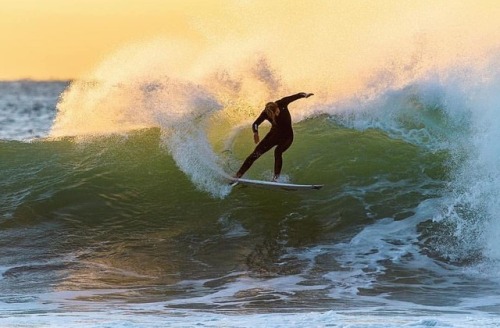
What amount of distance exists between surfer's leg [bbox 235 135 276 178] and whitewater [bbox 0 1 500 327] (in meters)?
0.57

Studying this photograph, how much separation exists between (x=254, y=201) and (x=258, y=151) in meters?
0.86

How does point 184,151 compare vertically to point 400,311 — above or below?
above

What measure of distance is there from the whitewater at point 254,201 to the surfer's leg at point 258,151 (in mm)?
567

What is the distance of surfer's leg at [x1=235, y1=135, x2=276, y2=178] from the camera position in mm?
12328

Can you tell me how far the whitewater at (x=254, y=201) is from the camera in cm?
910

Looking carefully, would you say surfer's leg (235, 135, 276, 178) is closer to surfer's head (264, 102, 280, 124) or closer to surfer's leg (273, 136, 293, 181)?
surfer's leg (273, 136, 293, 181)

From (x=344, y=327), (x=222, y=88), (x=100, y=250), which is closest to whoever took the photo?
(x=344, y=327)

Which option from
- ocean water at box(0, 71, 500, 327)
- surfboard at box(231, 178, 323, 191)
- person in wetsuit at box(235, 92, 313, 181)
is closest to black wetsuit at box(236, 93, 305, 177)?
person in wetsuit at box(235, 92, 313, 181)

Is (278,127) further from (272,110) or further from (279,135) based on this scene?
(272,110)

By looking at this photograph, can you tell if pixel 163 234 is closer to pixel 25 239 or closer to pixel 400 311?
pixel 25 239

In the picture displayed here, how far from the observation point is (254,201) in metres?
12.9

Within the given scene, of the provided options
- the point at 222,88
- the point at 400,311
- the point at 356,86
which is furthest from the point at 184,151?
the point at 400,311

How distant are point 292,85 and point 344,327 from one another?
961cm

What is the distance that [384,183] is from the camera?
1336 cm
